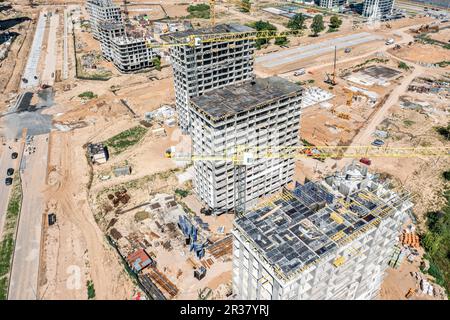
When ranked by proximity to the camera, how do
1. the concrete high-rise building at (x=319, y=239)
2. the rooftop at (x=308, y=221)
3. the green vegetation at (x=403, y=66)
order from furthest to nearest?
the green vegetation at (x=403, y=66) < the rooftop at (x=308, y=221) < the concrete high-rise building at (x=319, y=239)

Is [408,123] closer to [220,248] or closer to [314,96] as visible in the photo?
[314,96]

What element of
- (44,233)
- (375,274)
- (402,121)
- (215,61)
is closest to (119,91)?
(215,61)

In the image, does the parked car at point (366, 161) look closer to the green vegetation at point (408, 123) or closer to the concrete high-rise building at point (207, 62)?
the green vegetation at point (408, 123)

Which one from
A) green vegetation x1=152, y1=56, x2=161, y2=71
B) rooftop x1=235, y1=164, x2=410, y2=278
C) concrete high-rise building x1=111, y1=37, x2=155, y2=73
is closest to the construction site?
rooftop x1=235, y1=164, x2=410, y2=278

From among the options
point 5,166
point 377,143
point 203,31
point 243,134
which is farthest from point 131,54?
point 377,143

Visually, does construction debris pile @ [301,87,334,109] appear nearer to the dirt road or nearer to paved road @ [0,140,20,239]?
the dirt road

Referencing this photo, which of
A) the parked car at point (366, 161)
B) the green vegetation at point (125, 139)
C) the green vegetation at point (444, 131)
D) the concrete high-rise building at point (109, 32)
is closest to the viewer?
the parked car at point (366, 161)

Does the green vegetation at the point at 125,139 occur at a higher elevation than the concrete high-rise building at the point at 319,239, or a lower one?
lower

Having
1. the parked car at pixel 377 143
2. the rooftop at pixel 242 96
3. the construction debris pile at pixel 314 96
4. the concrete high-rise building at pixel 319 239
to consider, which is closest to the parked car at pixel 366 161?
the parked car at pixel 377 143
